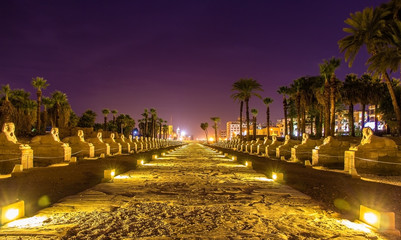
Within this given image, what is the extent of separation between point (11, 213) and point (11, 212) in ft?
0.06

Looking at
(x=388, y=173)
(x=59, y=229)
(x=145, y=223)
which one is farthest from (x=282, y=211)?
(x=388, y=173)

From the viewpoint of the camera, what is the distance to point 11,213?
A: 5.93 metres

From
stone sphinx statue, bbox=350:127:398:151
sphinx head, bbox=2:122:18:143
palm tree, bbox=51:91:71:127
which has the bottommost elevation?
stone sphinx statue, bbox=350:127:398:151

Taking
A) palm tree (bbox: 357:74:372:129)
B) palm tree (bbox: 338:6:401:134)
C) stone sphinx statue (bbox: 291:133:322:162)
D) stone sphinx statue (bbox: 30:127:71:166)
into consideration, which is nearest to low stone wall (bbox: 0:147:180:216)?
stone sphinx statue (bbox: 30:127:71:166)

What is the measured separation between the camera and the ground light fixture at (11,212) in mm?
5738

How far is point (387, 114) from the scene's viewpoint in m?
41.4

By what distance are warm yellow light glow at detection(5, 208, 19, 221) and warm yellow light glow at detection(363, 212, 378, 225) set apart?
6829mm

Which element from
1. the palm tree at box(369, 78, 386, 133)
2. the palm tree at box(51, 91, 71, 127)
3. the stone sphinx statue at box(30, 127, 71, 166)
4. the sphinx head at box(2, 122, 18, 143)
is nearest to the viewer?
the sphinx head at box(2, 122, 18, 143)

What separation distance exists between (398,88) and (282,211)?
139 ft

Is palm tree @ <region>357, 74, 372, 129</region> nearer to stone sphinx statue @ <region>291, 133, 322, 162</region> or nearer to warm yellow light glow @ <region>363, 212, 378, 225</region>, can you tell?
stone sphinx statue @ <region>291, 133, 322, 162</region>

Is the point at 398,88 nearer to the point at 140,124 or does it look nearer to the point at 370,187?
the point at 370,187

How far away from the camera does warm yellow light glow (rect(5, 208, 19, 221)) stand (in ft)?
19.2

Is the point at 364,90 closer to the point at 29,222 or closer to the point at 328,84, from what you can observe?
the point at 328,84

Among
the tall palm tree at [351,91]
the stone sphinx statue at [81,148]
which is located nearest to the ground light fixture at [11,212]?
the stone sphinx statue at [81,148]
